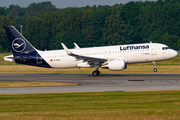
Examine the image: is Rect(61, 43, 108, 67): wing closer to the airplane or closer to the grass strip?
the airplane

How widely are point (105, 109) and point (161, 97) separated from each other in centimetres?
621

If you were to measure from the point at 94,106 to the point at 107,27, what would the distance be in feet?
402

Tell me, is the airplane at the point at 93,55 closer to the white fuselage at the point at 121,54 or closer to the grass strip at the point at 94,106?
the white fuselage at the point at 121,54

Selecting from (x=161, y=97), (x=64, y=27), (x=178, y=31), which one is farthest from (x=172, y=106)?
(x=64, y=27)

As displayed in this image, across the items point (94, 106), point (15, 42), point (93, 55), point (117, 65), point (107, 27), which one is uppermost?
point (107, 27)

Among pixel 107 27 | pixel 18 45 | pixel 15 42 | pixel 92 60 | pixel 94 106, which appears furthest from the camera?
pixel 107 27

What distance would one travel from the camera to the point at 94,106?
20344 mm

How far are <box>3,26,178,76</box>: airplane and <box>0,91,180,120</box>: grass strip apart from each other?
16.1 meters

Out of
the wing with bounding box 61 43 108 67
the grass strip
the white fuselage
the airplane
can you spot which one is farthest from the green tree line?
the grass strip

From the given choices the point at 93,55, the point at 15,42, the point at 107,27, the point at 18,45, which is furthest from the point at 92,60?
the point at 107,27

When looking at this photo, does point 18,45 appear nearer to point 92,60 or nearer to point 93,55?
point 93,55

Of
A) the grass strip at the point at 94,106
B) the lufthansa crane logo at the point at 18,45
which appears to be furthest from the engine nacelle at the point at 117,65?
the grass strip at the point at 94,106

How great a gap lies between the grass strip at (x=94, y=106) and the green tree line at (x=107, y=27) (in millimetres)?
105145

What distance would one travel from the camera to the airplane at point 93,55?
4188 cm
